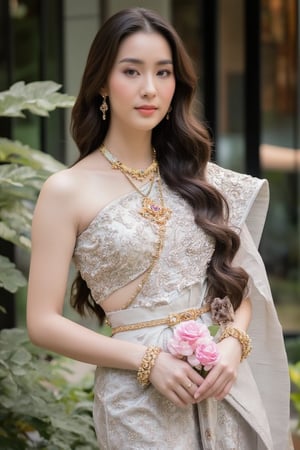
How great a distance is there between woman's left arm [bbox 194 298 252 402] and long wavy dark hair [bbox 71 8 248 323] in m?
0.15

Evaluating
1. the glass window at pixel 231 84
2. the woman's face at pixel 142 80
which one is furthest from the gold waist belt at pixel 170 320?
the glass window at pixel 231 84

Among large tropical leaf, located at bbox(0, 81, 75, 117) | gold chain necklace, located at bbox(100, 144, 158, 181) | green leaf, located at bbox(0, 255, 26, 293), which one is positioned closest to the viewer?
gold chain necklace, located at bbox(100, 144, 158, 181)

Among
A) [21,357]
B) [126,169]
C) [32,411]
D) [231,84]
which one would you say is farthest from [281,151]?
[126,169]

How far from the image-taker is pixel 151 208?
3.16m

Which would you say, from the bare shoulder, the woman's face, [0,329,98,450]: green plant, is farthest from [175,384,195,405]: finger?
[0,329,98,450]: green plant

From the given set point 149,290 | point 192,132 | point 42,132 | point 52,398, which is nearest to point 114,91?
point 192,132

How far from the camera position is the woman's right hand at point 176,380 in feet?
9.77

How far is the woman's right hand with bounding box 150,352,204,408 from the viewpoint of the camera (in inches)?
117

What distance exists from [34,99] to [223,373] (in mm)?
1413

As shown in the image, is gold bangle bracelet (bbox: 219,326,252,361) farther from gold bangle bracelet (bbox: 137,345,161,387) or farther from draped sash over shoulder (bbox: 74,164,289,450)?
gold bangle bracelet (bbox: 137,345,161,387)

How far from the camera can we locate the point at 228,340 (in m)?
3.13

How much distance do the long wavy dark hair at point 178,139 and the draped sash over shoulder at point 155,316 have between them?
0.13ft

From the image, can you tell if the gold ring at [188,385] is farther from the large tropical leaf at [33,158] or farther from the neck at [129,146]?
the large tropical leaf at [33,158]

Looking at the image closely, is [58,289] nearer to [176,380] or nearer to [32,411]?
[176,380]
